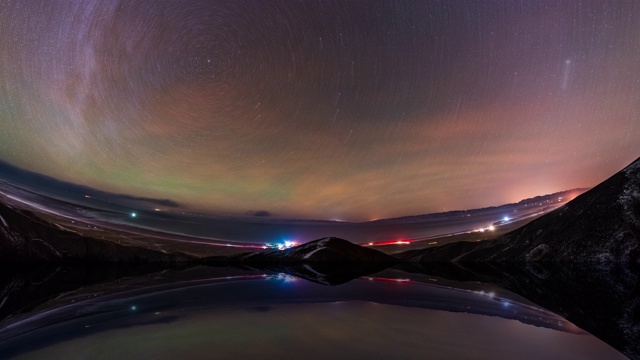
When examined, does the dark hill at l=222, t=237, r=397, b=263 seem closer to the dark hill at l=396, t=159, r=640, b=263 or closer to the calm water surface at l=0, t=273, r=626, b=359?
the dark hill at l=396, t=159, r=640, b=263

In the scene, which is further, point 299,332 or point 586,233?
point 586,233

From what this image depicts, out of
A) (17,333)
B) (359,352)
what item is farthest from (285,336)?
(17,333)

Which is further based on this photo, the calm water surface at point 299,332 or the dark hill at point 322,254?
the dark hill at point 322,254

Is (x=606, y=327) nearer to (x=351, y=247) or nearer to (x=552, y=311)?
(x=552, y=311)

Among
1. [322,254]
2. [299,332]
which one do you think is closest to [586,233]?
[322,254]

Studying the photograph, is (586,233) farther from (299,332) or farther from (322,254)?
(299,332)

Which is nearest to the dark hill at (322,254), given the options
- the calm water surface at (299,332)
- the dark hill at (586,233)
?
the dark hill at (586,233)

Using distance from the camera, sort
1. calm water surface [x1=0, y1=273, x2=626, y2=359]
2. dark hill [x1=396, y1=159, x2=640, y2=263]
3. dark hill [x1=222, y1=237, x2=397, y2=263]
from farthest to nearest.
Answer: dark hill [x1=222, y1=237, x2=397, y2=263] → dark hill [x1=396, y1=159, x2=640, y2=263] → calm water surface [x1=0, y1=273, x2=626, y2=359]

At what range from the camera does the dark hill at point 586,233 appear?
6075cm

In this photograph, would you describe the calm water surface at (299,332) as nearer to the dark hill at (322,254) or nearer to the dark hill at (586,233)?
the dark hill at (586,233)

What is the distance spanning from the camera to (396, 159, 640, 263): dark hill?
6075cm

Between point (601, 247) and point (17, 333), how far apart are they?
2972 inches

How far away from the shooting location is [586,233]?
66.8m

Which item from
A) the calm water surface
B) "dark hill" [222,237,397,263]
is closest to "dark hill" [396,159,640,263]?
"dark hill" [222,237,397,263]
